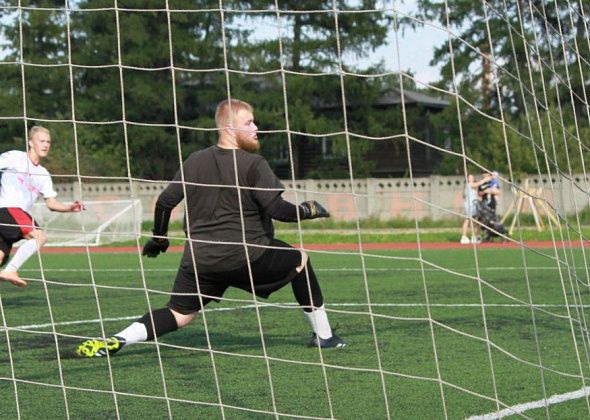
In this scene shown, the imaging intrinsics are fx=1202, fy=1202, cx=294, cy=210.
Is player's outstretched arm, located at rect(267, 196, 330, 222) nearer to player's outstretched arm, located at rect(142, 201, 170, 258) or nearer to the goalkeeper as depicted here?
the goalkeeper

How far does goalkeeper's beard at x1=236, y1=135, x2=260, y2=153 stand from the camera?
22.1ft

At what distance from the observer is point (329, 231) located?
105 ft

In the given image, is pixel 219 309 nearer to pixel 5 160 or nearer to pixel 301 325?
pixel 301 325

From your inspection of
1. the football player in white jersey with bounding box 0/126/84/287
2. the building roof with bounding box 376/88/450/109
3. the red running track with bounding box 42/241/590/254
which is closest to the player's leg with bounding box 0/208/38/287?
the football player in white jersey with bounding box 0/126/84/287

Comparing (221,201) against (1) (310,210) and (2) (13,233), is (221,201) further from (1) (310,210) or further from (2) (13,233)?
(2) (13,233)

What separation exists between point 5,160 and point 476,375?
4.35 m

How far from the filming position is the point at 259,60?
127 feet

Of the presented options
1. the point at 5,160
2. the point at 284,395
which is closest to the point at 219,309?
the point at 5,160

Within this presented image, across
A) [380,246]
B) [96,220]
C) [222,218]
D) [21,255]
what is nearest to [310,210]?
[222,218]

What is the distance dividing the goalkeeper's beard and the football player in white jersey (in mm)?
2352

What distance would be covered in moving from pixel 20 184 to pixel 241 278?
3.74 metres

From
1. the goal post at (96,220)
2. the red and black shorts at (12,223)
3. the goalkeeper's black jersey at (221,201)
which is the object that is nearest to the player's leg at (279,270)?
the goalkeeper's black jersey at (221,201)

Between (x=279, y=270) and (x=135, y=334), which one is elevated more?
(x=279, y=270)

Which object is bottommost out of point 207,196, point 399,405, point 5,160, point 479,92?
point 399,405
